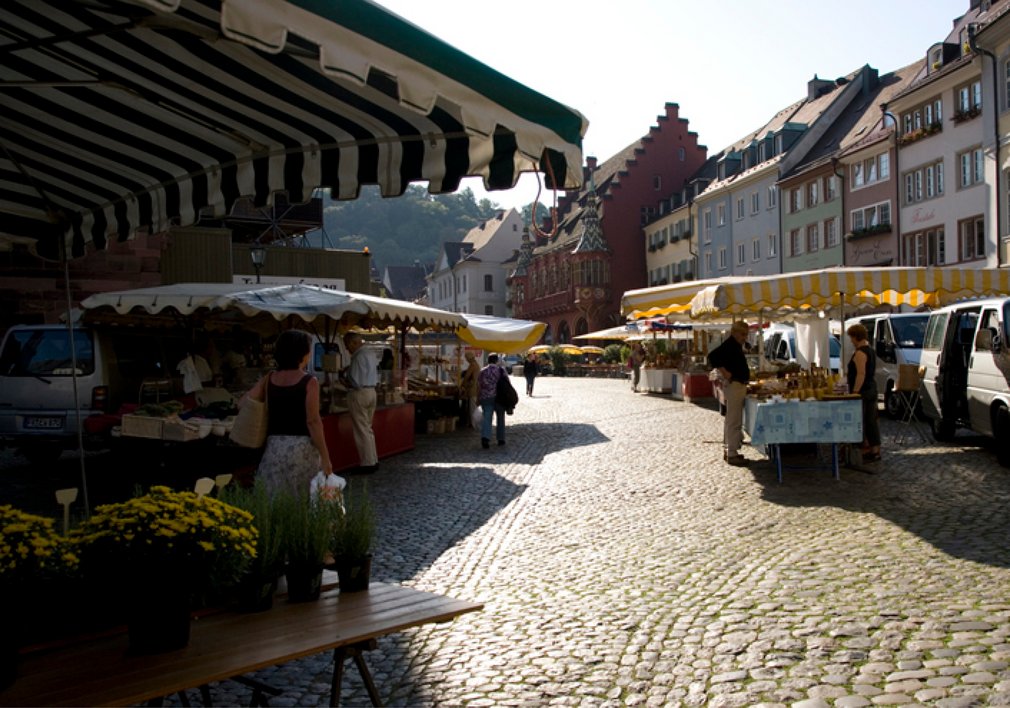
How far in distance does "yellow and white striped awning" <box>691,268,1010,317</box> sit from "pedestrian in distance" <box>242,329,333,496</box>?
8.72 meters

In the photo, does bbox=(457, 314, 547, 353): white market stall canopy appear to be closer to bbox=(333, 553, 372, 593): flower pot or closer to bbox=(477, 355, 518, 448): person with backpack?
bbox=(477, 355, 518, 448): person with backpack

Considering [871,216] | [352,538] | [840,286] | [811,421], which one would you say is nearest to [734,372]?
[811,421]

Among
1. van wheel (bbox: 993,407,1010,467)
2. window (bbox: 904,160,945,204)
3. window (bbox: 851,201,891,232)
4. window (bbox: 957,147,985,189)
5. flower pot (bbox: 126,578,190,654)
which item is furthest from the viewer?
window (bbox: 851,201,891,232)

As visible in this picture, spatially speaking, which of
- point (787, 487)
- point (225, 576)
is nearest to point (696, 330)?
point (787, 487)

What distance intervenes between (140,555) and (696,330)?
3341 cm

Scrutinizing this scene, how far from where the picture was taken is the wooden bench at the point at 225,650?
3104 mm

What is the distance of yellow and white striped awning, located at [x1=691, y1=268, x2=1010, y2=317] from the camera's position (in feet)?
44.5

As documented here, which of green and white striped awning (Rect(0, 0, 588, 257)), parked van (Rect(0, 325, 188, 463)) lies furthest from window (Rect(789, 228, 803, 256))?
green and white striped awning (Rect(0, 0, 588, 257))

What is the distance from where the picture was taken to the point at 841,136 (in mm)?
45281

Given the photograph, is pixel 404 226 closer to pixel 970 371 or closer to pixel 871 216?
pixel 871 216

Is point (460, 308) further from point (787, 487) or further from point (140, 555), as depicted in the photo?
point (140, 555)

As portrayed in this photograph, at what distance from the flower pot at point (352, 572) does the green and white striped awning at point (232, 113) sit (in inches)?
71.7

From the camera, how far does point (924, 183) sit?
3628cm

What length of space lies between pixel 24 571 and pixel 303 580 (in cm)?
128
